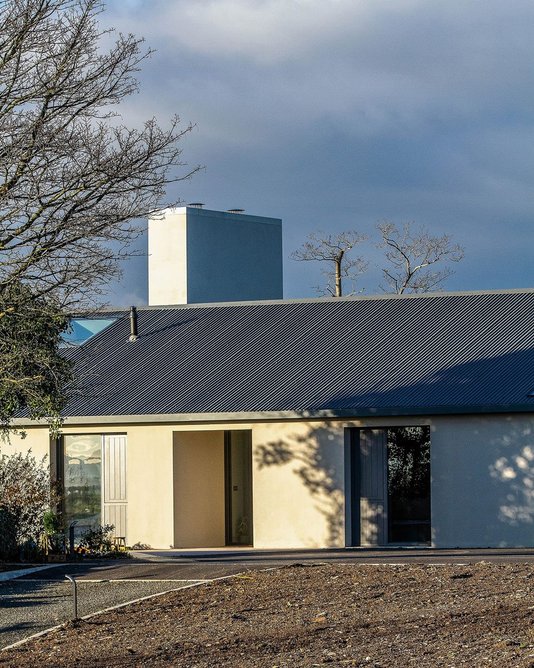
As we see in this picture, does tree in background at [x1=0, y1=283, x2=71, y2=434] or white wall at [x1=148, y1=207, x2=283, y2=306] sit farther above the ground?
white wall at [x1=148, y1=207, x2=283, y2=306]

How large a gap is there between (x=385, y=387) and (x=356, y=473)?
5.29 feet

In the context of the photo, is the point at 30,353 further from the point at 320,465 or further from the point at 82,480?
the point at 82,480

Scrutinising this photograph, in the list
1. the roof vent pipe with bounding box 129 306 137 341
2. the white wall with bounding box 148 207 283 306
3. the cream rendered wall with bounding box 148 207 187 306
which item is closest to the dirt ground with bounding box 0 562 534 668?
the roof vent pipe with bounding box 129 306 137 341

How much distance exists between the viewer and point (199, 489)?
79.5ft

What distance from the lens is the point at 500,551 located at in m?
20.9

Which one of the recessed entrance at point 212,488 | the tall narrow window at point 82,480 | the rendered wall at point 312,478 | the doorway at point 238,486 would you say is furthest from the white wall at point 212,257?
the rendered wall at point 312,478

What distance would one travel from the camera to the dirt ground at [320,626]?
11.0 metres

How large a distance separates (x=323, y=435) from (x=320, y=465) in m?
0.53

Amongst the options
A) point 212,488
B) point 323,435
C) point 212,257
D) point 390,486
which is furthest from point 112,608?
point 212,257

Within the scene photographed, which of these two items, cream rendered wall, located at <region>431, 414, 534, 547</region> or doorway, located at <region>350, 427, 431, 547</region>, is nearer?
cream rendered wall, located at <region>431, 414, 534, 547</region>

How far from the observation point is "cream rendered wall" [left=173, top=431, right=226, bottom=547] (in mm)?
23672

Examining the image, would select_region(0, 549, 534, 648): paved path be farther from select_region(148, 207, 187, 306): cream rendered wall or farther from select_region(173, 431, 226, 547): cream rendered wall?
select_region(148, 207, 187, 306): cream rendered wall

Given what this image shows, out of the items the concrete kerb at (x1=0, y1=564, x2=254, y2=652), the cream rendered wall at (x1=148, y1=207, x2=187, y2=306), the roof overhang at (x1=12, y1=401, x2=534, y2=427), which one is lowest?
the concrete kerb at (x1=0, y1=564, x2=254, y2=652)

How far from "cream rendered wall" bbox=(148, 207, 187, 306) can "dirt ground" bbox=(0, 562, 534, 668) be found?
2148cm
